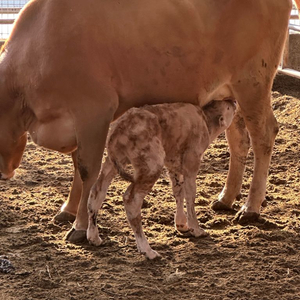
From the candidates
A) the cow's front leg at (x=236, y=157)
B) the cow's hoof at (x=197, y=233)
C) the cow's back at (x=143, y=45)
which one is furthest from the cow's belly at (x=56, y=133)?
the cow's front leg at (x=236, y=157)

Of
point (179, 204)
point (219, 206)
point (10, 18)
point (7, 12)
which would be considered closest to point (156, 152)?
point (179, 204)

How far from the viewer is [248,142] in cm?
618

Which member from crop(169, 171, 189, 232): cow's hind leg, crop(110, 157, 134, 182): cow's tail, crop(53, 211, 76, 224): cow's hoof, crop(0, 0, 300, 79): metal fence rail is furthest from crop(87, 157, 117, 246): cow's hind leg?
crop(0, 0, 300, 79): metal fence rail

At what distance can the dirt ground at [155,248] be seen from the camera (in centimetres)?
436

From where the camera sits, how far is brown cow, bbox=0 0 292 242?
504 centimetres

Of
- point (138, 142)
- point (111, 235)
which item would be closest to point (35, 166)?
point (111, 235)

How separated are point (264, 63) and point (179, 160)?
1172 millimetres

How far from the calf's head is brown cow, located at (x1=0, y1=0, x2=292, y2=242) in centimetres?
9

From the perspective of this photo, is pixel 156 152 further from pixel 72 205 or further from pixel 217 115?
pixel 72 205

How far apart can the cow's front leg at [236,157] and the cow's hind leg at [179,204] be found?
74cm

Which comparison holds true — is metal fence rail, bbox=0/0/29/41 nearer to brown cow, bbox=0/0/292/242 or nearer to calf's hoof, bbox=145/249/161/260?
brown cow, bbox=0/0/292/242

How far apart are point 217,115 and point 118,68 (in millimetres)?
929

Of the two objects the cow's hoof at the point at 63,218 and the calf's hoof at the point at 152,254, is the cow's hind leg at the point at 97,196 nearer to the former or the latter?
the calf's hoof at the point at 152,254

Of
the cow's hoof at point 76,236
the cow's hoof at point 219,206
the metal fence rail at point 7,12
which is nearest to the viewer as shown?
the cow's hoof at point 76,236
